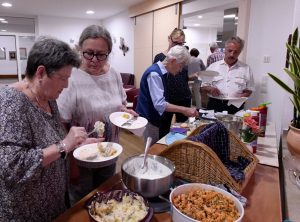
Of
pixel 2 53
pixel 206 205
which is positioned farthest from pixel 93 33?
pixel 2 53

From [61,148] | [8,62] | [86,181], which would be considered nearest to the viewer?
[61,148]

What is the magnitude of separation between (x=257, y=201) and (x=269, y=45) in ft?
7.98

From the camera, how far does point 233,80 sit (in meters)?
2.50

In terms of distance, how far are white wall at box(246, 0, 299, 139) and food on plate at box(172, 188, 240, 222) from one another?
7.00ft

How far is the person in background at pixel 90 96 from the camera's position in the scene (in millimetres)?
1392

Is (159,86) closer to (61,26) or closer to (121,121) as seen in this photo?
(121,121)

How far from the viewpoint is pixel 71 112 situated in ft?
4.69

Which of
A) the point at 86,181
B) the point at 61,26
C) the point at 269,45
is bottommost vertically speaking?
the point at 86,181

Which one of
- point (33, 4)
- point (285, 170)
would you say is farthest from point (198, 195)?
point (33, 4)

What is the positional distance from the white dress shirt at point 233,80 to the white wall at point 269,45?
0.48 meters

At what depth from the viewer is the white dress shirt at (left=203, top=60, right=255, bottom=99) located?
249 cm

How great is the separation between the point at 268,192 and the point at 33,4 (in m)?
6.37

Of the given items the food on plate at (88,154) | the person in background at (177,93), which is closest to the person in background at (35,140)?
the food on plate at (88,154)

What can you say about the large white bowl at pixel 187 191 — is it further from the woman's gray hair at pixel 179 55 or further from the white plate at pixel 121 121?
the woman's gray hair at pixel 179 55
